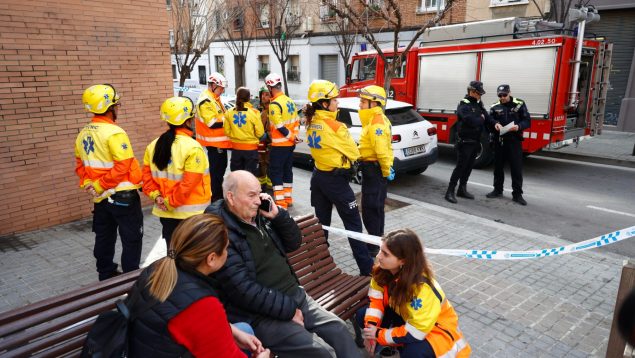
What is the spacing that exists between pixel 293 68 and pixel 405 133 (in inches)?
770

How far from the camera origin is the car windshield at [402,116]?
335 inches

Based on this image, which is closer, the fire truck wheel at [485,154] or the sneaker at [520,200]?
the sneaker at [520,200]

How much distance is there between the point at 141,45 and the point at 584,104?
9.30 meters

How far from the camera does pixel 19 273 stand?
4715 mm

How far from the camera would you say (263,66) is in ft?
92.3

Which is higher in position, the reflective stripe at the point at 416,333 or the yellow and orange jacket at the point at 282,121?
the yellow and orange jacket at the point at 282,121

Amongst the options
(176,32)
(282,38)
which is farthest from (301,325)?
(282,38)

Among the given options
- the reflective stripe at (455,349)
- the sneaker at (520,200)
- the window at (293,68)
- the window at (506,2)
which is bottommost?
the sneaker at (520,200)

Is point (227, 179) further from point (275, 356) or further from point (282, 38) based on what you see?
point (282, 38)

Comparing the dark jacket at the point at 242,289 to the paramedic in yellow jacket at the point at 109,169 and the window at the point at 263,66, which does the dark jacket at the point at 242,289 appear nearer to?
the paramedic in yellow jacket at the point at 109,169

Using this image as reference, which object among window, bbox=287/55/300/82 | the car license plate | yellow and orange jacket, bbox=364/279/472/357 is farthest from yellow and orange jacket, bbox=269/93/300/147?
window, bbox=287/55/300/82

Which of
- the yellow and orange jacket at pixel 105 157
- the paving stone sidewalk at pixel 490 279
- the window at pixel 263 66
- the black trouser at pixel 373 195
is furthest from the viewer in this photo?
the window at pixel 263 66

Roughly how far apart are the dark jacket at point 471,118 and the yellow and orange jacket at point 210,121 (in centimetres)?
372

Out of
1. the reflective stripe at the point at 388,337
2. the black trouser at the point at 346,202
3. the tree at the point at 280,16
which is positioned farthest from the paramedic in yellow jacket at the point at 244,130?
the tree at the point at 280,16
